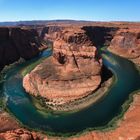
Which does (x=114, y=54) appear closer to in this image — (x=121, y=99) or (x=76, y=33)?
(x=76, y=33)

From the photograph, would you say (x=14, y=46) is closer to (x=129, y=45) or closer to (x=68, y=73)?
(x=129, y=45)

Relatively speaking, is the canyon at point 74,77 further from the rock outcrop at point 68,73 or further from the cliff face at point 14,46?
the cliff face at point 14,46

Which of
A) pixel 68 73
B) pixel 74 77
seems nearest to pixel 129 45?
pixel 68 73

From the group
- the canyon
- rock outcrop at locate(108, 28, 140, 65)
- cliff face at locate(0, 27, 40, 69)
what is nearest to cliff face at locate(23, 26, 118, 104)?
the canyon

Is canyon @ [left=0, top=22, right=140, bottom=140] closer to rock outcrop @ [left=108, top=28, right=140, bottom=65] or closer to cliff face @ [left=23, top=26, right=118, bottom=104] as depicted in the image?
cliff face @ [left=23, top=26, right=118, bottom=104]

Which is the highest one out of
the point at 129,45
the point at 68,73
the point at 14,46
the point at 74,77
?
the point at 68,73

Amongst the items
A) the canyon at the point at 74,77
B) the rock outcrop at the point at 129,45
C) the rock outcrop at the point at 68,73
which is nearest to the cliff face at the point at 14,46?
the canyon at the point at 74,77

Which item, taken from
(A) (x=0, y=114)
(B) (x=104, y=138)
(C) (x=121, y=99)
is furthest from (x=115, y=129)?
(A) (x=0, y=114)

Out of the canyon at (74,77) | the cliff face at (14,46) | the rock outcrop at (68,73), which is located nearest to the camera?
the canyon at (74,77)
